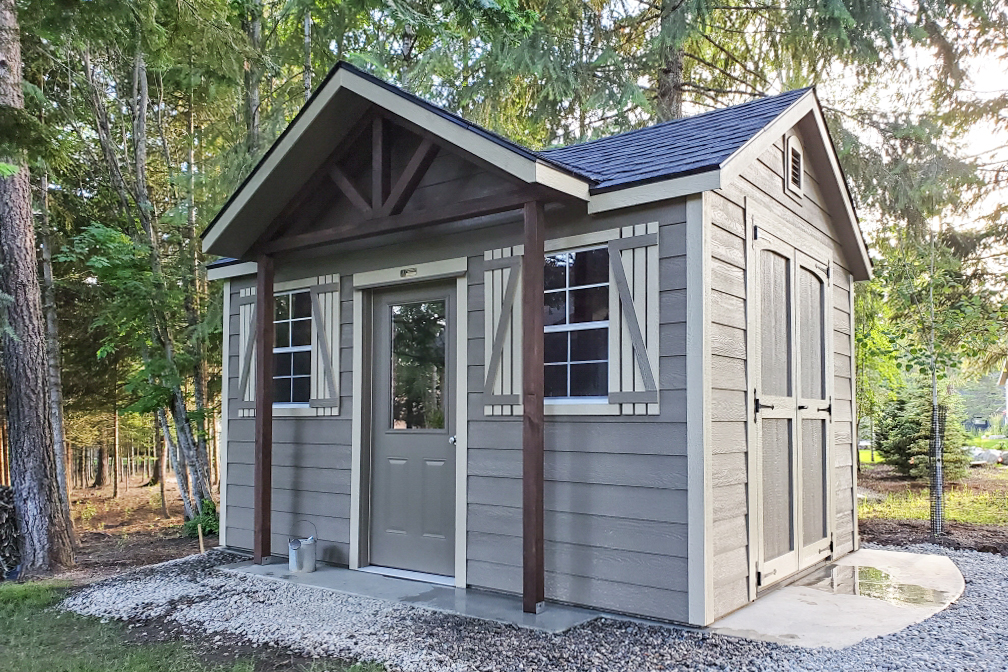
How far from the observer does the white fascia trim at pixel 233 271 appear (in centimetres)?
657

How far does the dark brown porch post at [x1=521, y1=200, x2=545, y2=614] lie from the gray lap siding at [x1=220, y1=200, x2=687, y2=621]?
317 mm

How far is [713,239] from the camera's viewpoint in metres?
4.46

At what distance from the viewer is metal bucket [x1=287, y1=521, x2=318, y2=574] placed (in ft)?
18.6

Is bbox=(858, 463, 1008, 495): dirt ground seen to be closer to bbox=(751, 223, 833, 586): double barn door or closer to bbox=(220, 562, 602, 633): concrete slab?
bbox=(751, 223, 833, 586): double barn door

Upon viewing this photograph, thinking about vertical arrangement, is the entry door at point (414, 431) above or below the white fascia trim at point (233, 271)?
below

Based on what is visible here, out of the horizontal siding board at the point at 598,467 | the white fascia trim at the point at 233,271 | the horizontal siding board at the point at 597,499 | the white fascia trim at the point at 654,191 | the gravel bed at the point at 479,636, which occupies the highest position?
the white fascia trim at the point at 654,191

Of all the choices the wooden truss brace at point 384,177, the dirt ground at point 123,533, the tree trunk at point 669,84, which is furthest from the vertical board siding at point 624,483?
the tree trunk at point 669,84

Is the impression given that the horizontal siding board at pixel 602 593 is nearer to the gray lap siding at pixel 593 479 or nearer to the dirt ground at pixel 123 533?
the gray lap siding at pixel 593 479

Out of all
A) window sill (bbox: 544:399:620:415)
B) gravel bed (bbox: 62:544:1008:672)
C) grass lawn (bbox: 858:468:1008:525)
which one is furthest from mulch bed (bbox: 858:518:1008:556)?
window sill (bbox: 544:399:620:415)

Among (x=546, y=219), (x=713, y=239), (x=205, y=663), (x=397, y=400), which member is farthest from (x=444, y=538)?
(x=713, y=239)

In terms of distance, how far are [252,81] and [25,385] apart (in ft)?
16.1

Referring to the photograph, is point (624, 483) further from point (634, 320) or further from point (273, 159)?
point (273, 159)

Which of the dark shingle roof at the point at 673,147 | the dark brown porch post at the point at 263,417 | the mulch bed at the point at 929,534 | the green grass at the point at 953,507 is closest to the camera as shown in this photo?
the dark shingle roof at the point at 673,147

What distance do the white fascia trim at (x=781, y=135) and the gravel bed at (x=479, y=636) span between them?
2.40m
